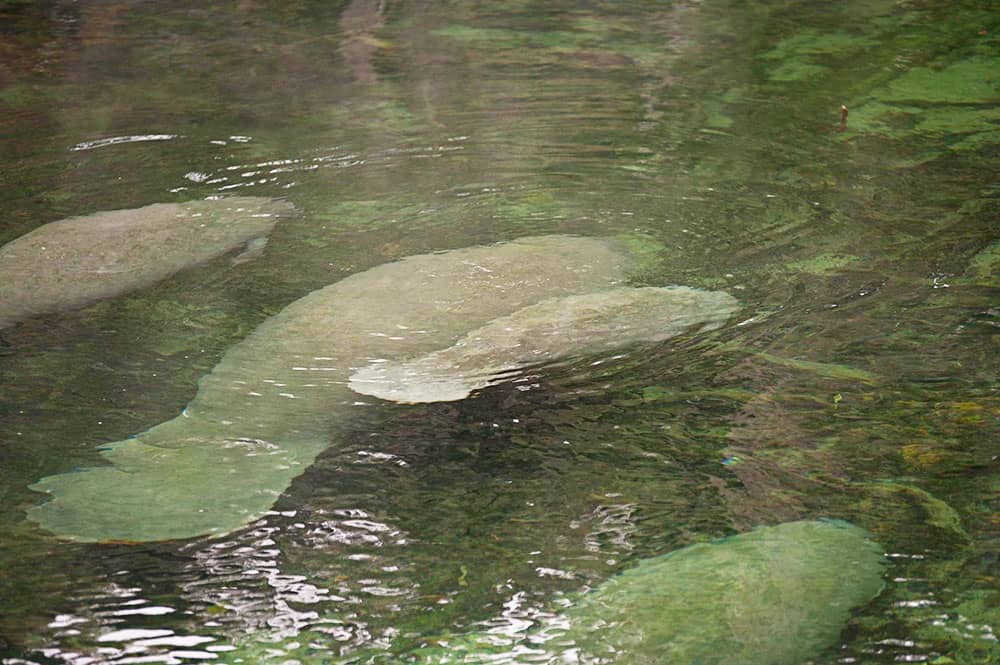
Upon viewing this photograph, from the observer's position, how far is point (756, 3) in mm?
5277

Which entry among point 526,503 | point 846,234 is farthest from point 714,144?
point 526,503

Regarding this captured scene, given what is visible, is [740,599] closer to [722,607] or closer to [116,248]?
[722,607]

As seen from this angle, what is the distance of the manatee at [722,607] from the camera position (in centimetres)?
156

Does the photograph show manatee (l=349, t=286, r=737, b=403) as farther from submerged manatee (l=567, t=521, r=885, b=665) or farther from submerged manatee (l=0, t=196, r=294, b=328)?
submerged manatee (l=0, t=196, r=294, b=328)

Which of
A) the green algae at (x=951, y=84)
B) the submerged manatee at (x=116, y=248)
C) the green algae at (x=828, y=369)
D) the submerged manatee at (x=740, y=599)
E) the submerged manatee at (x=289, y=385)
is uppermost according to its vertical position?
the green algae at (x=951, y=84)

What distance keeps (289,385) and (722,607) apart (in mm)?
1038

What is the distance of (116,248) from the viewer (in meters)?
3.04

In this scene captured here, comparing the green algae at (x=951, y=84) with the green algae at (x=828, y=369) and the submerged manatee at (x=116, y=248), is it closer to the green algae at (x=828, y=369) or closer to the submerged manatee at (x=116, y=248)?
the green algae at (x=828, y=369)

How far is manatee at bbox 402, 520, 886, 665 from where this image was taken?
156 cm

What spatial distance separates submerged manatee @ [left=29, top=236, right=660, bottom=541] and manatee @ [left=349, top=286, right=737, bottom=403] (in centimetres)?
5

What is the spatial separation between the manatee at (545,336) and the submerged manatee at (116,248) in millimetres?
841

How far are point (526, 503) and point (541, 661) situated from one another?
1.30 ft

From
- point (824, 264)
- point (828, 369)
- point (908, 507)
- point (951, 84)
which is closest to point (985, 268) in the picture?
point (824, 264)

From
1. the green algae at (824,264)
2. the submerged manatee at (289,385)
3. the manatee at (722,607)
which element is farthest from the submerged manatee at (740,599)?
the green algae at (824,264)
